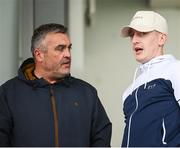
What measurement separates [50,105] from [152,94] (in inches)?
26.6

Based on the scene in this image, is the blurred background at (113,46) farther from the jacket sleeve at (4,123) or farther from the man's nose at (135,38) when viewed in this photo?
the man's nose at (135,38)

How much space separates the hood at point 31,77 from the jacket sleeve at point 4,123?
0.16m

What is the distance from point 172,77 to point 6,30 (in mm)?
1246

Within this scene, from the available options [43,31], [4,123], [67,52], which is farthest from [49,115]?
[43,31]

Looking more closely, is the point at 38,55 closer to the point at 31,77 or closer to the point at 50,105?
the point at 31,77

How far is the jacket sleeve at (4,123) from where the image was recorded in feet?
7.78

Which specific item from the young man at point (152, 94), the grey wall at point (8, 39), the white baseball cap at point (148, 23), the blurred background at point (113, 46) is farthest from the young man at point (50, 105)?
the blurred background at point (113, 46)

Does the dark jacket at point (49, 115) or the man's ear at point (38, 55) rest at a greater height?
the man's ear at point (38, 55)

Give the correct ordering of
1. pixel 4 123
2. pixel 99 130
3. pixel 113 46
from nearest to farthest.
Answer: pixel 4 123
pixel 99 130
pixel 113 46

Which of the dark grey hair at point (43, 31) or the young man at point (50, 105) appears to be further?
the dark grey hair at point (43, 31)

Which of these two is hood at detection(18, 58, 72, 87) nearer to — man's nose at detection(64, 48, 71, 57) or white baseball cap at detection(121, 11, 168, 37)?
man's nose at detection(64, 48, 71, 57)

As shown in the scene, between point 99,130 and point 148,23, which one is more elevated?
point 148,23

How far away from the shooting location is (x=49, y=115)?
2428 mm

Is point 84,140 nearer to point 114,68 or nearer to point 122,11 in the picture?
point 114,68
